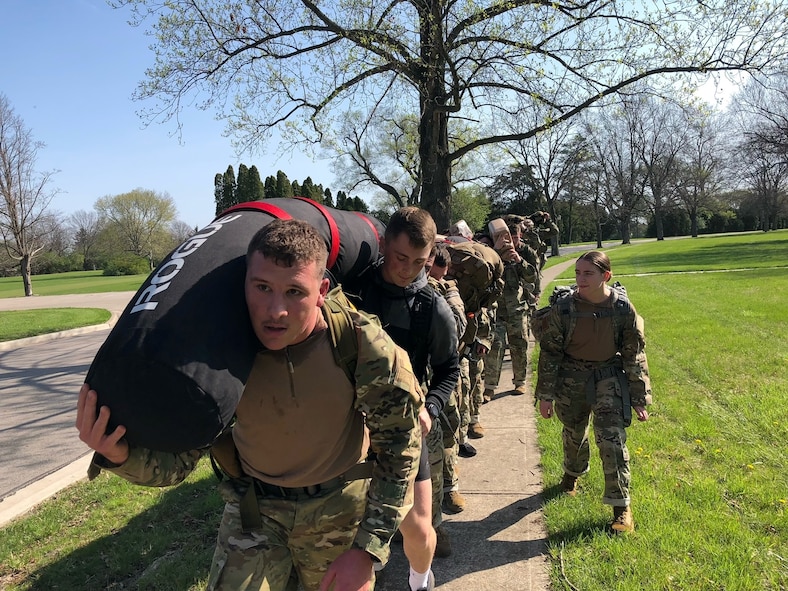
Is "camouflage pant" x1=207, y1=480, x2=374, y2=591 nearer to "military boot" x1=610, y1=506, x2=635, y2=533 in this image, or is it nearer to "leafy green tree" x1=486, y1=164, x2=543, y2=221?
"military boot" x1=610, y1=506, x2=635, y2=533

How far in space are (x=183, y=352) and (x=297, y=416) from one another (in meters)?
0.66

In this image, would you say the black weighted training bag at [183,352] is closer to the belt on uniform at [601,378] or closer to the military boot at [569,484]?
the belt on uniform at [601,378]

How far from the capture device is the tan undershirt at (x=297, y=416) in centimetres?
202

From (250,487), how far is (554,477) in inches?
129

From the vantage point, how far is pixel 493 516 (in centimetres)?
419

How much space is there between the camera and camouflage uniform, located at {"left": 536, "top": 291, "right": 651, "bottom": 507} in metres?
3.90

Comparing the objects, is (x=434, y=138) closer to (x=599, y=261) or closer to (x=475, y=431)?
(x=475, y=431)

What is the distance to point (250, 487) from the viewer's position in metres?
2.21

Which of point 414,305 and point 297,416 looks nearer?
point 297,416

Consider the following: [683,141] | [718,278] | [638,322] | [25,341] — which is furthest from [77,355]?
[683,141]

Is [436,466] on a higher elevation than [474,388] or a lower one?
higher

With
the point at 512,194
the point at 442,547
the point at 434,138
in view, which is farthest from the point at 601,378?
the point at 512,194

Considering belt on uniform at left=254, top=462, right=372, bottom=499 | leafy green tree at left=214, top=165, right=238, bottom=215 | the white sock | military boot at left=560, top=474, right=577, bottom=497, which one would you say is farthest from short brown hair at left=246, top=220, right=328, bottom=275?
leafy green tree at left=214, top=165, right=238, bottom=215

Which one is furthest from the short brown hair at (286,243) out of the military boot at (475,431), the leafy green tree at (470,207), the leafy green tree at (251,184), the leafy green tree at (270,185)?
the leafy green tree at (470,207)
